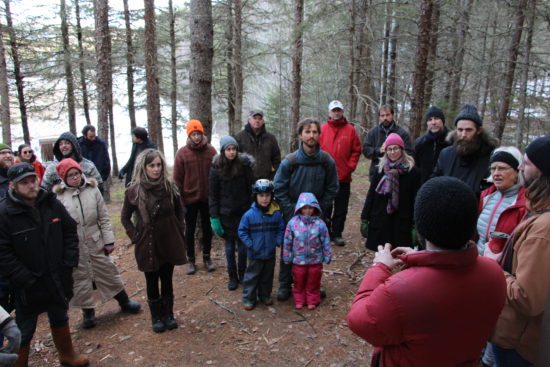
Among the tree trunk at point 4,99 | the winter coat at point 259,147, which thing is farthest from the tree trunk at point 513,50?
the tree trunk at point 4,99

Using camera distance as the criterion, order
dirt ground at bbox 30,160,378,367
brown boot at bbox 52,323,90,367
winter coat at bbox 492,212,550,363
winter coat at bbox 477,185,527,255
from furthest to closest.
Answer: dirt ground at bbox 30,160,378,367 < brown boot at bbox 52,323,90,367 < winter coat at bbox 477,185,527,255 < winter coat at bbox 492,212,550,363

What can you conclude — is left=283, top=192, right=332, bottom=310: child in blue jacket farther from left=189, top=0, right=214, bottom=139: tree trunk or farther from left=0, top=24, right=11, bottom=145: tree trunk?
left=0, top=24, right=11, bottom=145: tree trunk

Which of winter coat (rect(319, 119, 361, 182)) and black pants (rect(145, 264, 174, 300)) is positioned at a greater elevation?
winter coat (rect(319, 119, 361, 182))

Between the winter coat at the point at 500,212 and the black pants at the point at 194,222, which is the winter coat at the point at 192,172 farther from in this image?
the winter coat at the point at 500,212

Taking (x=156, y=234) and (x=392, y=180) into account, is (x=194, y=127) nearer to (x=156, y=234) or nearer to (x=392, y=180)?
(x=156, y=234)

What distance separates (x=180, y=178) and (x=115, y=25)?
16.0 meters

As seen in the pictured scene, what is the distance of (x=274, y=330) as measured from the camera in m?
4.18

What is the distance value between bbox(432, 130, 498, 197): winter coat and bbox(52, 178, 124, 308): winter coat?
4.48m

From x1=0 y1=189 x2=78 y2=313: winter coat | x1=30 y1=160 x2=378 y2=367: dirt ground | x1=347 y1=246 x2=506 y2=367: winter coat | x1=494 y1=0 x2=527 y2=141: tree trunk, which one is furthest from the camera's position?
x1=494 y1=0 x2=527 y2=141: tree trunk

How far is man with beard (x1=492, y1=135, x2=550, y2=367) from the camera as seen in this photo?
1971mm

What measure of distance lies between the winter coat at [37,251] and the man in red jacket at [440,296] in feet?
10.5

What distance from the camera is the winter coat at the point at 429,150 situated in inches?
205

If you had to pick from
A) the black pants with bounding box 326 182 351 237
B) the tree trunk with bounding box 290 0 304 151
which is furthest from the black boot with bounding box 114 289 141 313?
the tree trunk with bounding box 290 0 304 151

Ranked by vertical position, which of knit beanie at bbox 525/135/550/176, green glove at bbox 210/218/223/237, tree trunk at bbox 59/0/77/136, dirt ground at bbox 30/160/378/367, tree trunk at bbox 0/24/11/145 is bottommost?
→ dirt ground at bbox 30/160/378/367
